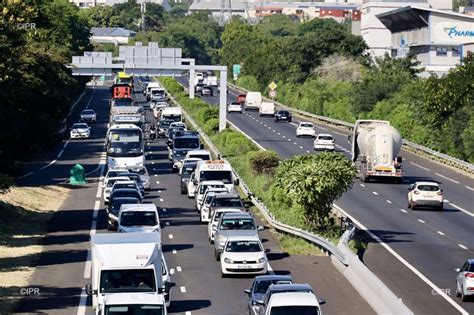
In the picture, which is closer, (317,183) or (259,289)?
(259,289)

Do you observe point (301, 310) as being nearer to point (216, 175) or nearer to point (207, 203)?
point (207, 203)

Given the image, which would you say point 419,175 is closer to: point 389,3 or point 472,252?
point 472,252

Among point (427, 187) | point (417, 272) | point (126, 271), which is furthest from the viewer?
point (427, 187)

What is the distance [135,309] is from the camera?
26.7 meters

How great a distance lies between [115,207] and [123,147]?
19903 mm

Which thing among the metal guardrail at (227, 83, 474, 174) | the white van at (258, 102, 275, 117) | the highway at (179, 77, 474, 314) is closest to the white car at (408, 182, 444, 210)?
the highway at (179, 77, 474, 314)

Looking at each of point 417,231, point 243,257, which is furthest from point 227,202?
point 243,257

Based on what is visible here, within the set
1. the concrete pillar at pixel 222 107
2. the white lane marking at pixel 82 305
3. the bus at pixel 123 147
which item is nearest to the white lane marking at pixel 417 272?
the white lane marking at pixel 82 305

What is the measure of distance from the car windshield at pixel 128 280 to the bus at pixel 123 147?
1596 inches

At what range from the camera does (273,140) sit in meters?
98.2

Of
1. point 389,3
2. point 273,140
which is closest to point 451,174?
point 273,140

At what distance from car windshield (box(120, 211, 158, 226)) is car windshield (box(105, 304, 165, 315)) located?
767 inches

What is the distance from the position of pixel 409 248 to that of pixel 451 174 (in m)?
30.9

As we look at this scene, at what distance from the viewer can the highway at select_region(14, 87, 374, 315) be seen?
3559 cm
